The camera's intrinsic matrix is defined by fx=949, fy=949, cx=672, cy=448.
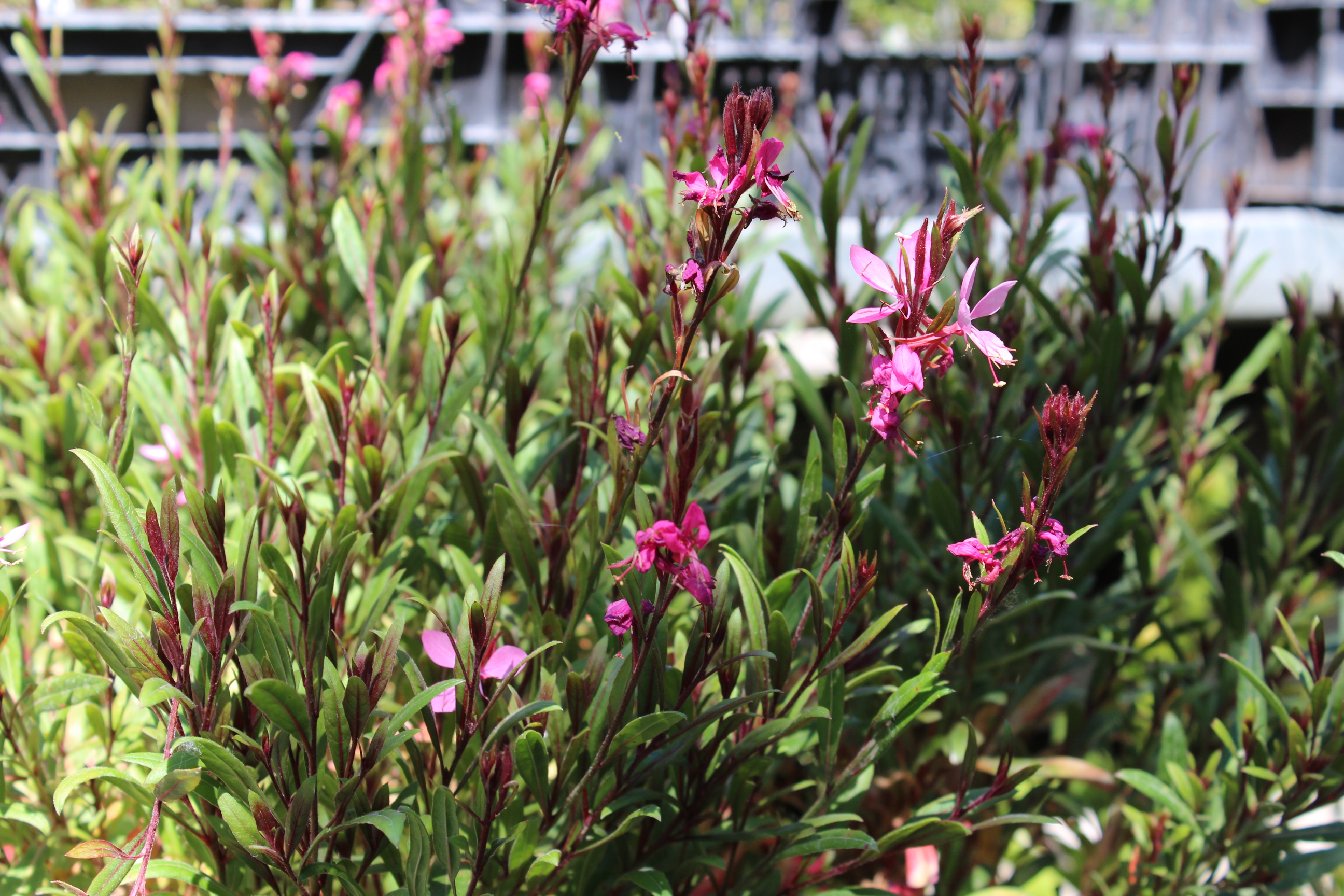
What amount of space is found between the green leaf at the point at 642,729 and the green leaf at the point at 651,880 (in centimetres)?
16

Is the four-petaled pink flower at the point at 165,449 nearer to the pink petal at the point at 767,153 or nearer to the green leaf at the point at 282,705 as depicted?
the green leaf at the point at 282,705

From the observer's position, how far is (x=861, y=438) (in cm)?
92

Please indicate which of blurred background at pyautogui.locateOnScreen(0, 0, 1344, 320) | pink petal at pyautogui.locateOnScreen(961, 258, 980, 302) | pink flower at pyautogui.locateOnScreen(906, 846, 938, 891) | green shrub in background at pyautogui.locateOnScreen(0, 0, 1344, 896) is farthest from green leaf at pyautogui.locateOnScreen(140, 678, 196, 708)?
blurred background at pyautogui.locateOnScreen(0, 0, 1344, 320)

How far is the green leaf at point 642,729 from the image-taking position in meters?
0.90

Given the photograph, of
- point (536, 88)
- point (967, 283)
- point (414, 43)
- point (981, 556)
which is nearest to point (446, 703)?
point (981, 556)

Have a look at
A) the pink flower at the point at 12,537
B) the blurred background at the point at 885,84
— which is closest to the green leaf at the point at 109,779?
the pink flower at the point at 12,537

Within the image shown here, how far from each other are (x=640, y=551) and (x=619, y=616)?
10 cm

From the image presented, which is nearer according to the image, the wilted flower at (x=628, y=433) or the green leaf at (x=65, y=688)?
the wilted flower at (x=628, y=433)

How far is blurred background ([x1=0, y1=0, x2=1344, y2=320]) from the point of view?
12.7ft

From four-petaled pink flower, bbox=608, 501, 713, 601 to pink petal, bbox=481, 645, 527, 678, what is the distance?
191 millimetres

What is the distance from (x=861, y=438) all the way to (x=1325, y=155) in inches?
186

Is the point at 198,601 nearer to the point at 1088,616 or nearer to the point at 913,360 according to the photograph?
the point at 913,360

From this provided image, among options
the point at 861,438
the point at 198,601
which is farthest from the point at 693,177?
the point at 198,601

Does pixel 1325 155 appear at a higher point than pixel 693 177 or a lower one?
higher
